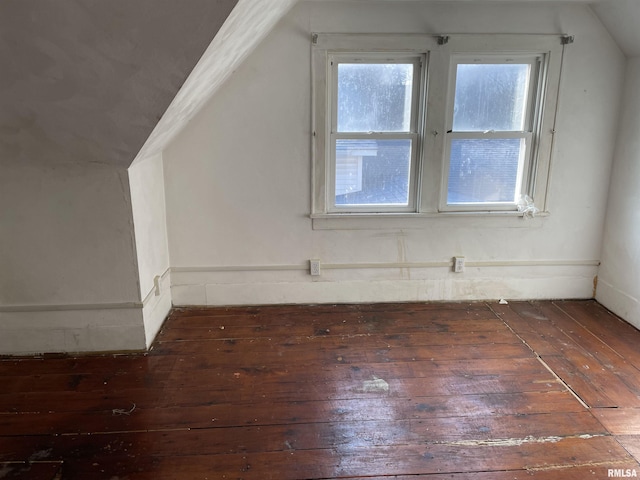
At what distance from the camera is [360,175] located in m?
3.17

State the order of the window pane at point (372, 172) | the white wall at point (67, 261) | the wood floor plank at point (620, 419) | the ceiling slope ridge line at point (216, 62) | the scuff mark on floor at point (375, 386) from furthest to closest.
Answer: the window pane at point (372, 172) < the white wall at point (67, 261) < the scuff mark on floor at point (375, 386) < the wood floor plank at point (620, 419) < the ceiling slope ridge line at point (216, 62)

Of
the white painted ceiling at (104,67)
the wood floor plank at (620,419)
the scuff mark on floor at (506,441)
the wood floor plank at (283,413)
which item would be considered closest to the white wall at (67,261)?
the white painted ceiling at (104,67)

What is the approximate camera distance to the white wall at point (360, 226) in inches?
114

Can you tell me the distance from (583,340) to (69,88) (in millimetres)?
3092

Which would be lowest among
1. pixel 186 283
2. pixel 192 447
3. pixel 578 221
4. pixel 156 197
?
pixel 192 447

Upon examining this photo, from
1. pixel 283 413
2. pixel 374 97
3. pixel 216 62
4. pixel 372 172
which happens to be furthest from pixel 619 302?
pixel 216 62

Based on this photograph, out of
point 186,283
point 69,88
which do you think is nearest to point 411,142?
point 186,283

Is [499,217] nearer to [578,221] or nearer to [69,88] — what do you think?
[578,221]

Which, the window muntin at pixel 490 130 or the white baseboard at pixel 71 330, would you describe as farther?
the window muntin at pixel 490 130

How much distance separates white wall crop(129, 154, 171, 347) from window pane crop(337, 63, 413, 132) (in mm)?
1289

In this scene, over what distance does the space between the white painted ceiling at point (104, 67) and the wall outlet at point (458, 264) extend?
2.06 m

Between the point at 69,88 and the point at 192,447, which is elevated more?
the point at 69,88

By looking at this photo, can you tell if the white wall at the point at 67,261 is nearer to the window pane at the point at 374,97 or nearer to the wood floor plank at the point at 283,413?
the wood floor plank at the point at 283,413

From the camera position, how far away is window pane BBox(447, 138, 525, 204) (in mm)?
3146
